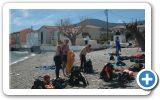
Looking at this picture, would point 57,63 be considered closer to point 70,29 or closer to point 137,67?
point 70,29

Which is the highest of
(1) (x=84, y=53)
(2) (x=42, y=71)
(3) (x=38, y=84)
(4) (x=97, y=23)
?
(4) (x=97, y=23)

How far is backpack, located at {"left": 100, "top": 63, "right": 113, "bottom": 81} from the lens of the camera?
6.53 metres

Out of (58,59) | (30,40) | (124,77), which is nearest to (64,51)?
(58,59)

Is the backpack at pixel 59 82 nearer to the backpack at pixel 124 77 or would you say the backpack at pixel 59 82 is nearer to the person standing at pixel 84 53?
the person standing at pixel 84 53

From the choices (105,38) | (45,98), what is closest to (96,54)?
(105,38)

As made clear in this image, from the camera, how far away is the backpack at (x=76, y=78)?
6520 millimetres

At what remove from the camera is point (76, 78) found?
21.5 feet

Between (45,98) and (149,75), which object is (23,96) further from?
(149,75)

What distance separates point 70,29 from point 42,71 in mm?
413

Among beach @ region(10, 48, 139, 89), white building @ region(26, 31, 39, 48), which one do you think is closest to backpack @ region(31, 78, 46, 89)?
beach @ region(10, 48, 139, 89)

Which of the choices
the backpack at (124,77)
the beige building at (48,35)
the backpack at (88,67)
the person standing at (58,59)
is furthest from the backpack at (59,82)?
the backpack at (124,77)

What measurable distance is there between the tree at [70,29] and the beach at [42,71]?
140mm

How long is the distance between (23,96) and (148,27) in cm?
116

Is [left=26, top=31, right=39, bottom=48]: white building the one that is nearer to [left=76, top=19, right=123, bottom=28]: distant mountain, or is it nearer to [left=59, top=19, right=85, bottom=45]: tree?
[left=59, top=19, right=85, bottom=45]: tree
